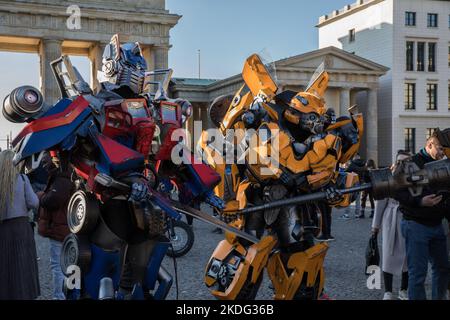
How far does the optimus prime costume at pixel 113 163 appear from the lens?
3572mm

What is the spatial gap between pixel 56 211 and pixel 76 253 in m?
1.62

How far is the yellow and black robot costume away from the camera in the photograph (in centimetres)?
475

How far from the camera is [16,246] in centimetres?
476

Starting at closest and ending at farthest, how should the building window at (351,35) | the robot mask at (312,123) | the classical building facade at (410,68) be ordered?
the robot mask at (312,123)
the classical building facade at (410,68)
the building window at (351,35)

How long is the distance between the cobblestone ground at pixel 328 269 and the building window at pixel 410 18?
35952 mm

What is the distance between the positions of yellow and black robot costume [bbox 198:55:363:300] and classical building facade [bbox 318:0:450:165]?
4157 cm

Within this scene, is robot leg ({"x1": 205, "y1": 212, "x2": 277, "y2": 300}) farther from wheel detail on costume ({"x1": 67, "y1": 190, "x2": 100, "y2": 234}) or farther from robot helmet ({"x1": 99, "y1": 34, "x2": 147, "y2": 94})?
robot helmet ({"x1": 99, "y1": 34, "x2": 147, "y2": 94})

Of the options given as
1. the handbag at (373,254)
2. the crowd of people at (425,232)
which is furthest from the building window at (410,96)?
the crowd of people at (425,232)

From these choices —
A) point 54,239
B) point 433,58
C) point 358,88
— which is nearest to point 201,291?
point 54,239

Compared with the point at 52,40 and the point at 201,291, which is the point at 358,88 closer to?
the point at 52,40

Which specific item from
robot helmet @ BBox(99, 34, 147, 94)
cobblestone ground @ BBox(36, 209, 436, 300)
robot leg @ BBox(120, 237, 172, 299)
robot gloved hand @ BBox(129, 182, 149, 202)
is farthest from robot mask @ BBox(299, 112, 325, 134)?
cobblestone ground @ BBox(36, 209, 436, 300)

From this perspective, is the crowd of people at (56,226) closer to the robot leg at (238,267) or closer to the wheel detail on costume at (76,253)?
the robot leg at (238,267)

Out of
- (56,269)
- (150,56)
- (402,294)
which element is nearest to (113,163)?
(56,269)

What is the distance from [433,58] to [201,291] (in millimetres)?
43939
